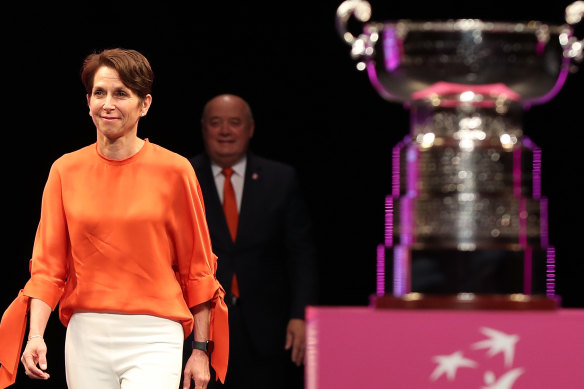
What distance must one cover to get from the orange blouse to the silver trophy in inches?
21.6

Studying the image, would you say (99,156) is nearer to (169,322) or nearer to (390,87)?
(169,322)

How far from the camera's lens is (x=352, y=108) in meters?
5.20

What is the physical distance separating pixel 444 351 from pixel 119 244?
0.92m

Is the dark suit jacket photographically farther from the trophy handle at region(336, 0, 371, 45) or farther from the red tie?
the trophy handle at region(336, 0, 371, 45)

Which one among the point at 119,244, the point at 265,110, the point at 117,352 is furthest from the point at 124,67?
the point at 265,110

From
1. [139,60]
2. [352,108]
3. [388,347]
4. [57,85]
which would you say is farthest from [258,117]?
[388,347]

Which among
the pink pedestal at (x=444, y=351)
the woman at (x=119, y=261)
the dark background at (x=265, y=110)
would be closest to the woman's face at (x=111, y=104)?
the woman at (x=119, y=261)

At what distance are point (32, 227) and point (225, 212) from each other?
0.95 metres

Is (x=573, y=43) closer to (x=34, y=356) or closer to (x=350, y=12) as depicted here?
(x=350, y=12)

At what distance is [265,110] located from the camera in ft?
17.4

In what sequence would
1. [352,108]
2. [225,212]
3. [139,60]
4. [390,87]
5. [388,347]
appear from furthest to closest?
1. [352,108]
2. [225,212]
3. [139,60]
4. [390,87]
5. [388,347]

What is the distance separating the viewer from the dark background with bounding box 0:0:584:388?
5.12 meters

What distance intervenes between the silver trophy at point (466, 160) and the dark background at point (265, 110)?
1913 millimetres

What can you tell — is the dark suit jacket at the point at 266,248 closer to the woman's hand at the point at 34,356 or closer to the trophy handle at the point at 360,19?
the woman's hand at the point at 34,356
